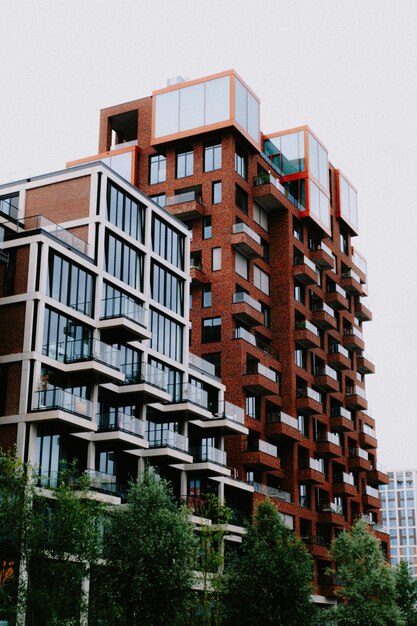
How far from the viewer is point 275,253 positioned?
258 feet

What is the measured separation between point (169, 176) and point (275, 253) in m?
11.2

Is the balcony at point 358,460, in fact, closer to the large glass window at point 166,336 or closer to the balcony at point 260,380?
the balcony at point 260,380

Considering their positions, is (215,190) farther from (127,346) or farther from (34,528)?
(34,528)

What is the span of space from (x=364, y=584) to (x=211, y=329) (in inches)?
847

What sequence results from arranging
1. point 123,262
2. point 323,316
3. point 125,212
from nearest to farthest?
point 123,262 < point 125,212 < point 323,316

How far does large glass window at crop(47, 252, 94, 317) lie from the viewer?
165 ft

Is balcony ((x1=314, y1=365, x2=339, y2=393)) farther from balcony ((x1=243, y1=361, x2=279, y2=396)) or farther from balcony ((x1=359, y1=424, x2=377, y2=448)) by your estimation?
balcony ((x1=359, y1=424, x2=377, y2=448))

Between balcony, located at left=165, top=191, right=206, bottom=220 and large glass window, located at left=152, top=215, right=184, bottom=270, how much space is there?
8.46m

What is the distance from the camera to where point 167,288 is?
6112cm

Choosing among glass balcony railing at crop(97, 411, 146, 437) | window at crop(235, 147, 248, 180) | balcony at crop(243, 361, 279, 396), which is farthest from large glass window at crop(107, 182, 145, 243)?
window at crop(235, 147, 248, 180)

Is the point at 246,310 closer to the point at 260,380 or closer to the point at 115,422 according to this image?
the point at 260,380

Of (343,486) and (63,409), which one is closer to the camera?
(63,409)

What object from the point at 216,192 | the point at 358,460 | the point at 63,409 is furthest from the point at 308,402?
the point at 63,409

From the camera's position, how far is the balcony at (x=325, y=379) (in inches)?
3182
